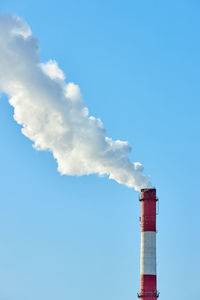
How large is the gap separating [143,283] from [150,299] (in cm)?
138

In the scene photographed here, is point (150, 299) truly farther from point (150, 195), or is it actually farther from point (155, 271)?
point (150, 195)

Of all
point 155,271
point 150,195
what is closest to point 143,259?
point 155,271

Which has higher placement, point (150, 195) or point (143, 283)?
point (150, 195)

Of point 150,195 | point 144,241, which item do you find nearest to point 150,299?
point 144,241

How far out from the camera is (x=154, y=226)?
4816 centimetres

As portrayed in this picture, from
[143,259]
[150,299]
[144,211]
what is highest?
[144,211]

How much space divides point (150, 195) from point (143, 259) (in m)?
5.44

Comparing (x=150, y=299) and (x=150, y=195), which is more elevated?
(x=150, y=195)

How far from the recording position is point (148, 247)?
156ft

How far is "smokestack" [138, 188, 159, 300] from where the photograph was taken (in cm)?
4659

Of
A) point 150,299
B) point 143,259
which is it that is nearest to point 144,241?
point 143,259

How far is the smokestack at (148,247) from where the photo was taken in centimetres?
4659

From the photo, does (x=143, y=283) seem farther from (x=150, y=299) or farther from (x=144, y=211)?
(x=144, y=211)

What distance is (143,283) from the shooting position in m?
46.8
